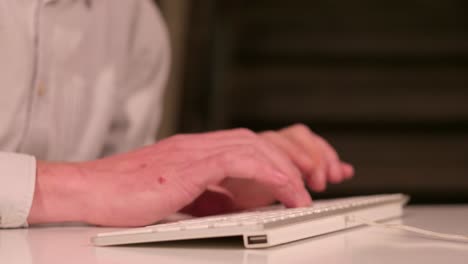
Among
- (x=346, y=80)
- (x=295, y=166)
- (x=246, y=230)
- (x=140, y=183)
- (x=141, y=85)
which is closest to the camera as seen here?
(x=246, y=230)

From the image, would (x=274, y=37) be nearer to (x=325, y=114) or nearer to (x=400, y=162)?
(x=325, y=114)

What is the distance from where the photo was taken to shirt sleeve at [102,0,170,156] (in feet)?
4.17

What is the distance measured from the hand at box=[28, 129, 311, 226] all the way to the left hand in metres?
0.12

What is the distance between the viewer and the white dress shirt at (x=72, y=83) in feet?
3.09

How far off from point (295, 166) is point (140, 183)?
0.98 feet

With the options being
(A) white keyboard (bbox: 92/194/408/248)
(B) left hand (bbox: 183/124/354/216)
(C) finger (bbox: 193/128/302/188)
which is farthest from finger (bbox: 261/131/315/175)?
(A) white keyboard (bbox: 92/194/408/248)

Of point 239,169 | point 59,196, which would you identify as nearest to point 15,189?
point 59,196

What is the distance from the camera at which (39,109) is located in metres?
1.02

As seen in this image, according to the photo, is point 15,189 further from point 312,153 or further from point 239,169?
point 312,153

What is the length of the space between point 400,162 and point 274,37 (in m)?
0.55

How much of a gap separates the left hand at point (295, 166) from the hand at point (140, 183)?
12 cm

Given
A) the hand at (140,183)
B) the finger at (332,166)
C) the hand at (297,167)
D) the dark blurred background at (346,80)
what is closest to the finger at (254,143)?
the hand at (140,183)

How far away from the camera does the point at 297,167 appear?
986 mm

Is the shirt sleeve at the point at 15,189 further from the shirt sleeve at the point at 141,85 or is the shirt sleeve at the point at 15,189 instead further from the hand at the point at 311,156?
the shirt sleeve at the point at 141,85
